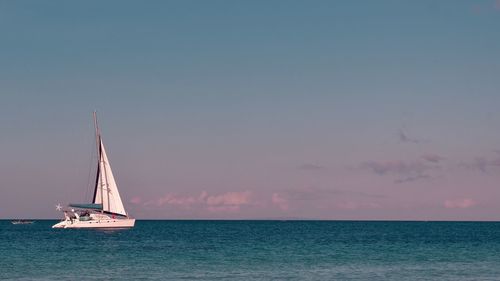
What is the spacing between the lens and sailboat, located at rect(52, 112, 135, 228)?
165125 millimetres

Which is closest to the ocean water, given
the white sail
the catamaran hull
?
the white sail

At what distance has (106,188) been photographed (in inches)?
6570

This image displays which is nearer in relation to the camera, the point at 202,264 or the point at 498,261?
the point at 202,264

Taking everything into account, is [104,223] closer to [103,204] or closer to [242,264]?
[103,204]

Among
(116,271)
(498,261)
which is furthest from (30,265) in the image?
(498,261)

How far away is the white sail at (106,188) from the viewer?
165m

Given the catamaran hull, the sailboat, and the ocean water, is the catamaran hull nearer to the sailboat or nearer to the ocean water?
the sailboat

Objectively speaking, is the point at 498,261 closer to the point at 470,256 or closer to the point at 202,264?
the point at 470,256

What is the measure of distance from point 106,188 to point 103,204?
3.83 metres

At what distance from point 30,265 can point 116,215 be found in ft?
301

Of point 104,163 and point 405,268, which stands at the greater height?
point 104,163

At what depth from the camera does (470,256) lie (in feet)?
316

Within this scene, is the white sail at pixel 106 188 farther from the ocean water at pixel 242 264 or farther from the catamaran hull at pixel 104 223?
the ocean water at pixel 242 264

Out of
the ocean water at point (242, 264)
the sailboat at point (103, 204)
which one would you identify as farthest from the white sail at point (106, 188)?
the ocean water at point (242, 264)
